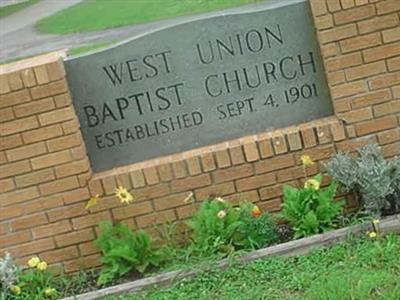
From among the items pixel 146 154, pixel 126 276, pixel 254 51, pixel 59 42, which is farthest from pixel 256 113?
pixel 59 42

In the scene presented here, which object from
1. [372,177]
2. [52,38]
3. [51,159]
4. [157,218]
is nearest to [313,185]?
[372,177]

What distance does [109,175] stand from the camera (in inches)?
212

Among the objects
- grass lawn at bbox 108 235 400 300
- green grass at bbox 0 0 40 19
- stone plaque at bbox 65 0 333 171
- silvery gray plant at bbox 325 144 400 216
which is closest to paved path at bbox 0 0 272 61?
green grass at bbox 0 0 40 19

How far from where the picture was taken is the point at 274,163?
5379mm

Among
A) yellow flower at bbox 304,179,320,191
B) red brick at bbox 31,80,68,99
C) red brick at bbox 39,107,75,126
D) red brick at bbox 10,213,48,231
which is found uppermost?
red brick at bbox 31,80,68,99

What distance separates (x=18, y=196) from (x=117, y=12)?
14.3 metres

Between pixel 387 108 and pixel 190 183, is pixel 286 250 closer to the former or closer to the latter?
Answer: pixel 190 183

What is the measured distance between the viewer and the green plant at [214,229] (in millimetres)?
5059

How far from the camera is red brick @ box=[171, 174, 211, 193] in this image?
5371 mm

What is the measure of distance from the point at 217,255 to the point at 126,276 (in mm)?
554

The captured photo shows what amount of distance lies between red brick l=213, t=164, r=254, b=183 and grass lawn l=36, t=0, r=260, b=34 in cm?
1077

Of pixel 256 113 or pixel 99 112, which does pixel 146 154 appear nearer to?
pixel 99 112

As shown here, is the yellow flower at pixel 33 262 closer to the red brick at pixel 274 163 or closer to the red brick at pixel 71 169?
the red brick at pixel 71 169

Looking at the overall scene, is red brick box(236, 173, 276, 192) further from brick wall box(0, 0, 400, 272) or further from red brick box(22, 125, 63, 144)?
red brick box(22, 125, 63, 144)
